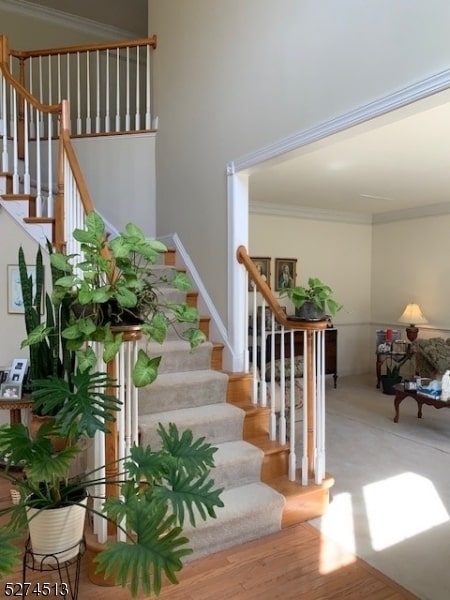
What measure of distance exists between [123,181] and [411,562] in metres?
4.04

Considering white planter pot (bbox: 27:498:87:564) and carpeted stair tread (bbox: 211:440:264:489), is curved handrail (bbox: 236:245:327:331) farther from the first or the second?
white planter pot (bbox: 27:498:87:564)

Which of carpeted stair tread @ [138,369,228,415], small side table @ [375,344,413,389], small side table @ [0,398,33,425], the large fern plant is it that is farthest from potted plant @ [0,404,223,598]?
small side table @ [375,344,413,389]

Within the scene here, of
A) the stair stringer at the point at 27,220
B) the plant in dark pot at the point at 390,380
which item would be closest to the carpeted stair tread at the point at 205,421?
the stair stringer at the point at 27,220

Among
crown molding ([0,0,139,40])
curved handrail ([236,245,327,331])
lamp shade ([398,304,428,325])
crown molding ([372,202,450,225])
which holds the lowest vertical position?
lamp shade ([398,304,428,325])

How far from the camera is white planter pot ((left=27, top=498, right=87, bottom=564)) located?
61.1 inches

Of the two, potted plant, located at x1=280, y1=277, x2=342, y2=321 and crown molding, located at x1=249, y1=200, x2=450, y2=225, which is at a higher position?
crown molding, located at x1=249, y1=200, x2=450, y2=225

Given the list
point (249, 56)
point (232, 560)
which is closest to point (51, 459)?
point (232, 560)

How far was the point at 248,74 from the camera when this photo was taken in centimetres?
306

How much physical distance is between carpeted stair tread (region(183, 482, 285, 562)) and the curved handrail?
1015 mm

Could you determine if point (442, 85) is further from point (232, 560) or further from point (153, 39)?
point (153, 39)

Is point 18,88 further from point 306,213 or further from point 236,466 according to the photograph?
point 306,213

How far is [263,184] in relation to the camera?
4.89 meters

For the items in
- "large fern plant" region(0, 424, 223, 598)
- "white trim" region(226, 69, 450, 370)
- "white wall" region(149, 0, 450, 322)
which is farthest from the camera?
"white wall" region(149, 0, 450, 322)

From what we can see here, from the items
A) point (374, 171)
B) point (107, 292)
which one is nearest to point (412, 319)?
point (374, 171)
